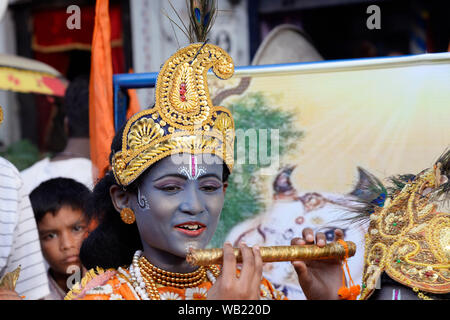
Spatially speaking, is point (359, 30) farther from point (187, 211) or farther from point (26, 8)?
point (187, 211)

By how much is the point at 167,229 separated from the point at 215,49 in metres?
0.62

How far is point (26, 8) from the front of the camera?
6.10 m

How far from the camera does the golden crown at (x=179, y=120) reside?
1974 millimetres

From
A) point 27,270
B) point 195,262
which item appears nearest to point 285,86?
point 195,262

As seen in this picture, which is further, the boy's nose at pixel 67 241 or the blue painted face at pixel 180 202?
the boy's nose at pixel 67 241

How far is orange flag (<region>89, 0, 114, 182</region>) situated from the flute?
3.77 feet

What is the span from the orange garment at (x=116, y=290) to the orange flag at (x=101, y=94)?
80cm

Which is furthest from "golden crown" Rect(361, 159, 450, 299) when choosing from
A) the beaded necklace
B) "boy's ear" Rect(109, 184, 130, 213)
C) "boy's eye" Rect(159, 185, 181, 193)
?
"boy's ear" Rect(109, 184, 130, 213)

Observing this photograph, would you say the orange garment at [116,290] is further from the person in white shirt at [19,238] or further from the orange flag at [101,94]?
the orange flag at [101,94]

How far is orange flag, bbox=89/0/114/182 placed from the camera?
283cm

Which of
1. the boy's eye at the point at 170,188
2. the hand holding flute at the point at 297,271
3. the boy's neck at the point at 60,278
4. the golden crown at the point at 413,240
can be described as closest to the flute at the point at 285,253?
the hand holding flute at the point at 297,271

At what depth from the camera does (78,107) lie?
3832mm

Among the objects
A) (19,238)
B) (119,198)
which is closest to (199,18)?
(119,198)

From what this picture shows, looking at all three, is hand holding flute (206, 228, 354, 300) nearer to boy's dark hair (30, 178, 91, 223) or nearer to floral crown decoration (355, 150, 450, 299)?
floral crown decoration (355, 150, 450, 299)
